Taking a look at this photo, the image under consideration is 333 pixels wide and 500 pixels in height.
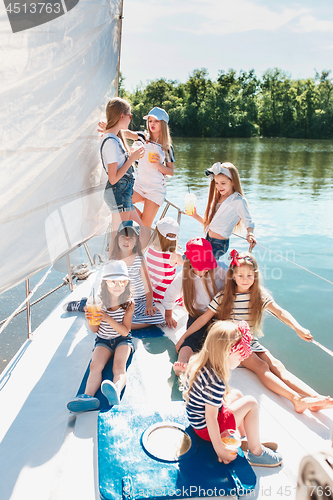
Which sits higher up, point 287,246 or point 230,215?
point 230,215

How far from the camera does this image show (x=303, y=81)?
4219cm

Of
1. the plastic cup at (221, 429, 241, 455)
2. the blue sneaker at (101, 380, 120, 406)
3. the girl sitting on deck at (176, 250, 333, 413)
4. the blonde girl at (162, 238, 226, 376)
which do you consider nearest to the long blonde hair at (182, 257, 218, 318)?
the blonde girl at (162, 238, 226, 376)

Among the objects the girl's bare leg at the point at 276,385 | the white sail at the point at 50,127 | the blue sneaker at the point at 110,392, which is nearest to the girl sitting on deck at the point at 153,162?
the white sail at the point at 50,127

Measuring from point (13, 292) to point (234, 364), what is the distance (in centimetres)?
580

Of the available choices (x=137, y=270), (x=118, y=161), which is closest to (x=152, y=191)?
(x=137, y=270)

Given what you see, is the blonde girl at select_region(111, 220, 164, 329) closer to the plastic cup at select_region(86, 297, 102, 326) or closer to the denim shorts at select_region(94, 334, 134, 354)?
the denim shorts at select_region(94, 334, 134, 354)

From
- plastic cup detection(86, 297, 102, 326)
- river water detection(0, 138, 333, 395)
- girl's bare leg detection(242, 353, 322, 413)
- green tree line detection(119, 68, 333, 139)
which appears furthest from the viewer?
green tree line detection(119, 68, 333, 139)

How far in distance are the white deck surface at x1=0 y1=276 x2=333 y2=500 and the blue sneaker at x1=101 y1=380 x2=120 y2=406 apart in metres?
0.09

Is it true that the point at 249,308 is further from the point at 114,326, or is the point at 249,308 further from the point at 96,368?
the point at 96,368

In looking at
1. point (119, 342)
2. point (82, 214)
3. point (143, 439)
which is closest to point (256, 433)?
point (143, 439)

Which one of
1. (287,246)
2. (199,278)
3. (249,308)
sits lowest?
(287,246)

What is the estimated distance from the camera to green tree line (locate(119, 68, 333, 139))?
35.3 metres

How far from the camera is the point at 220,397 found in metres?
1.45

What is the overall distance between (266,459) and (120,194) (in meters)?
1.49
